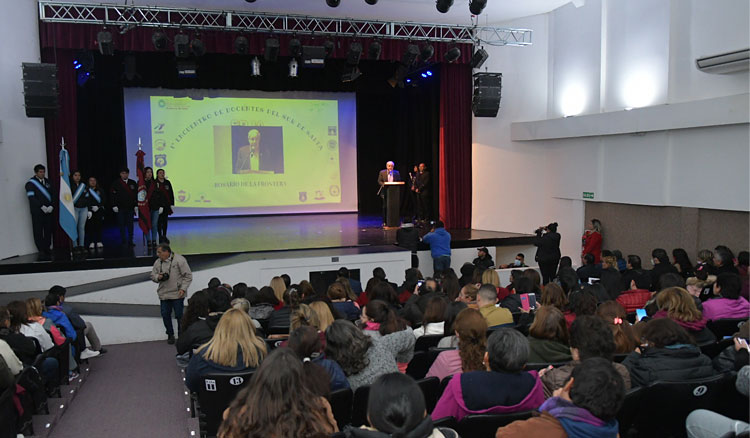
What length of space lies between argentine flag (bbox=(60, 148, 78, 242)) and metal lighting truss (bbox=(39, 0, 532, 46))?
2.00 metres

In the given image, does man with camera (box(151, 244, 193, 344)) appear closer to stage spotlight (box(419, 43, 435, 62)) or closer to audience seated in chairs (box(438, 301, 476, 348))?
audience seated in chairs (box(438, 301, 476, 348))

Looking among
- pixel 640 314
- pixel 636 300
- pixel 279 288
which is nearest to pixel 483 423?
pixel 640 314

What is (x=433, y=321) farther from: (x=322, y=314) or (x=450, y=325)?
(x=322, y=314)

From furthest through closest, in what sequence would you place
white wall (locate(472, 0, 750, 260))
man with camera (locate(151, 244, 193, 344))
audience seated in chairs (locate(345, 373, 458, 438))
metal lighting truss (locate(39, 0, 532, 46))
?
1. metal lighting truss (locate(39, 0, 532, 46))
2. white wall (locate(472, 0, 750, 260))
3. man with camera (locate(151, 244, 193, 344))
4. audience seated in chairs (locate(345, 373, 458, 438))

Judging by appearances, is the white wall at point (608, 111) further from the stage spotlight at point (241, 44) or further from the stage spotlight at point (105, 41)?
the stage spotlight at point (105, 41)

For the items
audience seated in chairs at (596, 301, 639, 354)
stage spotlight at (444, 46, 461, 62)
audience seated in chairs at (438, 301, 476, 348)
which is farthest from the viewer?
stage spotlight at (444, 46, 461, 62)

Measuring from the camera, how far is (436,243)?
931cm

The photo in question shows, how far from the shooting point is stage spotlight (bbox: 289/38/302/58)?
31.7 ft

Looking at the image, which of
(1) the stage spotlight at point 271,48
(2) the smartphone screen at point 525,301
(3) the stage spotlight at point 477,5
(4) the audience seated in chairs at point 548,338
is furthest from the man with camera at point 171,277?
(3) the stage spotlight at point 477,5

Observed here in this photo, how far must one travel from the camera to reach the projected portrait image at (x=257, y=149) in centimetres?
1318

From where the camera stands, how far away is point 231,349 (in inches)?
126

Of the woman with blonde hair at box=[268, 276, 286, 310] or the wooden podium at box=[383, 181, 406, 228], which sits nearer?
the woman with blonde hair at box=[268, 276, 286, 310]

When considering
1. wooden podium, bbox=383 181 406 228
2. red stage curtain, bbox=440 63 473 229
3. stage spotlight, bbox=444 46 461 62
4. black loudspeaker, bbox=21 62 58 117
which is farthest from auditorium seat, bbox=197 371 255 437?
red stage curtain, bbox=440 63 473 229

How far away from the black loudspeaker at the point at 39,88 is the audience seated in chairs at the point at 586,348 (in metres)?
7.95
